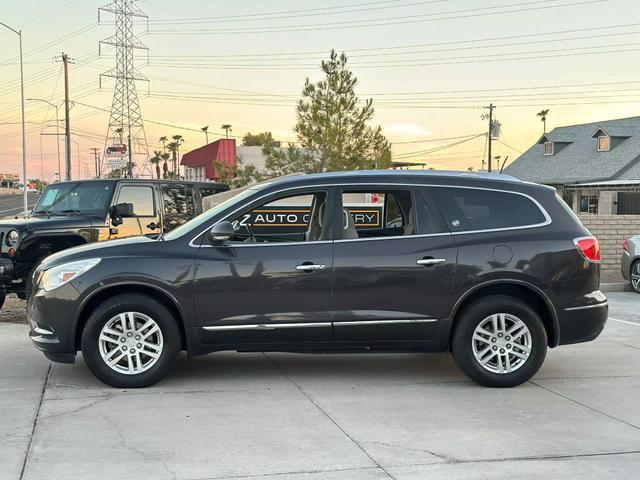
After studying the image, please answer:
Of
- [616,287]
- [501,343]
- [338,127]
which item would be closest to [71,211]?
[501,343]

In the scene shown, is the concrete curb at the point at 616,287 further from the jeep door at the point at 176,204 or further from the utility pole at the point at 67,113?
the utility pole at the point at 67,113

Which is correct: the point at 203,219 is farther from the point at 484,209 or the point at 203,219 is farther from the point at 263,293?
the point at 484,209

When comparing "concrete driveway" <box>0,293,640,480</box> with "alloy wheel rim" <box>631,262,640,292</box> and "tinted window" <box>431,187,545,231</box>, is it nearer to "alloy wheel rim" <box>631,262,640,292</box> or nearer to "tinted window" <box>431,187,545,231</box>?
"tinted window" <box>431,187,545,231</box>

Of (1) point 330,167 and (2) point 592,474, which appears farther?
(1) point 330,167

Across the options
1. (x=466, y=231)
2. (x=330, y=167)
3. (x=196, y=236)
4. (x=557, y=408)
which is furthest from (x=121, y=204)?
(x=330, y=167)

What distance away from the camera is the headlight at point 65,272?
5762 mm

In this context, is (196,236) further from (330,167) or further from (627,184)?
(627,184)

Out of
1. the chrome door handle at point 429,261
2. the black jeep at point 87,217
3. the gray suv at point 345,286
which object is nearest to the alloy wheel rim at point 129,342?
the gray suv at point 345,286

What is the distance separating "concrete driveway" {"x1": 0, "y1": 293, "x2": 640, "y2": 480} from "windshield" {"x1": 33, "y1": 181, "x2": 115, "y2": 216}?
10.4 ft

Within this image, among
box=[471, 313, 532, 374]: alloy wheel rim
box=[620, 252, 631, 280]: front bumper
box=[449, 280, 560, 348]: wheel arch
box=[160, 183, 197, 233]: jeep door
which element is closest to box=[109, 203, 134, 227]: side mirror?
box=[160, 183, 197, 233]: jeep door

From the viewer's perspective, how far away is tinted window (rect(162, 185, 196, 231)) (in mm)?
10312

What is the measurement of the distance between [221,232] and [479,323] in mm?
2387

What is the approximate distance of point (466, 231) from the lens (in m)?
6.05

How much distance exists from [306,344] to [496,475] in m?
2.23
